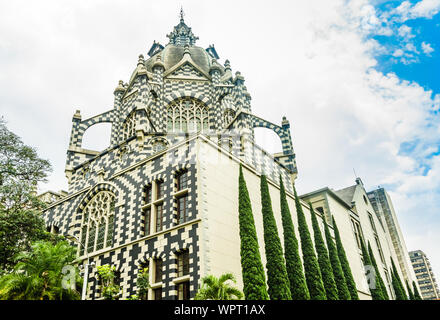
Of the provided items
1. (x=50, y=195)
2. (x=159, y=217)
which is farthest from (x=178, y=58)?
(x=159, y=217)

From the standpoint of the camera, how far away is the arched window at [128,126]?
32.1 metres

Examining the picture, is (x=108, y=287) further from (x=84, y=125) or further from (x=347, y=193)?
(x=347, y=193)

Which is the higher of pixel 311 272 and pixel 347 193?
pixel 347 193

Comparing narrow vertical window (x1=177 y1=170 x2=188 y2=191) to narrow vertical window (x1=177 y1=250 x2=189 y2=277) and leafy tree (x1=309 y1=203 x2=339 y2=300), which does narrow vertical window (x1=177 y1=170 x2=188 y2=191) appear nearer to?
narrow vertical window (x1=177 y1=250 x2=189 y2=277)

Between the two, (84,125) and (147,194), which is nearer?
(147,194)

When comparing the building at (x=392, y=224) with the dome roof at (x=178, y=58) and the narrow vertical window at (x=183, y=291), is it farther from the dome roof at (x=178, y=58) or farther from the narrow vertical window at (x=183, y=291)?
the narrow vertical window at (x=183, y=291)

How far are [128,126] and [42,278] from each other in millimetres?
17947

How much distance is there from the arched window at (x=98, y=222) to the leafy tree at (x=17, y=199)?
7.65ft

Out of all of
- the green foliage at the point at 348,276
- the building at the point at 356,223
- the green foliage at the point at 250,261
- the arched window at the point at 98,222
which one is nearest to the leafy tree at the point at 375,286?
the building at the point at 356,223

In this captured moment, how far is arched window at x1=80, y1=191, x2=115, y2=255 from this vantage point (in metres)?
22.9

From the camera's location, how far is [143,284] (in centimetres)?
1734

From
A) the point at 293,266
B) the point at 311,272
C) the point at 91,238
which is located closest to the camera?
the point at 293,266
